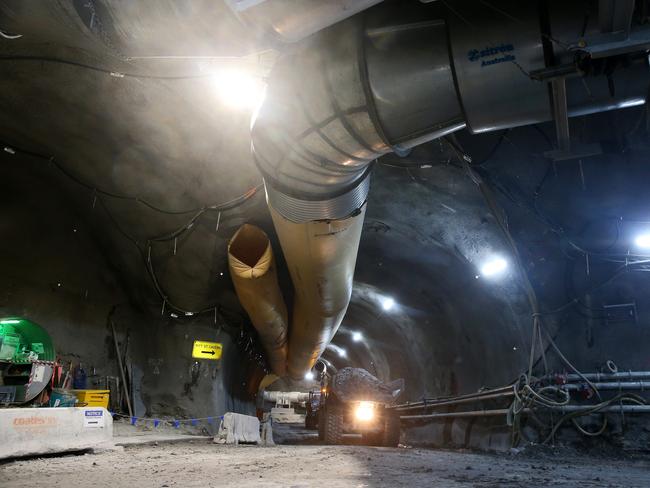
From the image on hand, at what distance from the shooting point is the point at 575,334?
607 cm

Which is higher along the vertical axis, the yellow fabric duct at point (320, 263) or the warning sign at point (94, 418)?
the yellow fabric duct at point (320, 263)

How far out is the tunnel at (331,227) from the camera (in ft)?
9.37

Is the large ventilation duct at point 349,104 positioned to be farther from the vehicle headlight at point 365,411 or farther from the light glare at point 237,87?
the vehicle headlight at point 365,411

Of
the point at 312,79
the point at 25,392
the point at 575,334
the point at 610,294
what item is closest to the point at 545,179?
the point at 610,294

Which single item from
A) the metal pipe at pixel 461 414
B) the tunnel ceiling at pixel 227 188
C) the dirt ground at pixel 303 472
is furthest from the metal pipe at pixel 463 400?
the dirt ground at pixel 303 472

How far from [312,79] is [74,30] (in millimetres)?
2817

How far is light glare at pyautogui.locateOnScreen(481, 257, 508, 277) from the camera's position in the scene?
670 cm

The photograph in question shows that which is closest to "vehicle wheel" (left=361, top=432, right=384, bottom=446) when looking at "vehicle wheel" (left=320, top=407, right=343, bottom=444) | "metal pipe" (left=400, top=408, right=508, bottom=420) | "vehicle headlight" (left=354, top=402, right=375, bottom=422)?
"vehicle headlight" (left=354, top=402, right=375, bottom=422)

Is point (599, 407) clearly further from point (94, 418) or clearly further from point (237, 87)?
point (94, 418)

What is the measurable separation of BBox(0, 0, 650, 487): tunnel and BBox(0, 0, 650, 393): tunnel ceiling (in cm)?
4

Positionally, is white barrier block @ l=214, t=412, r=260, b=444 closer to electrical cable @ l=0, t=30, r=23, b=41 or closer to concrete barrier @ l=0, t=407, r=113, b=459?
concrete barrier @ l=0, t=407, r=113, b=459

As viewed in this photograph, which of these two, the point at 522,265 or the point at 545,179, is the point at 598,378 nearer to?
the point at 522,265

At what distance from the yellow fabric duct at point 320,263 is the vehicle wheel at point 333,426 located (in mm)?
2547

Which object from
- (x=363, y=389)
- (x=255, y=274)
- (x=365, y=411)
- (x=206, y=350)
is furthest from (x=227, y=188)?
(x=365, y=411)
